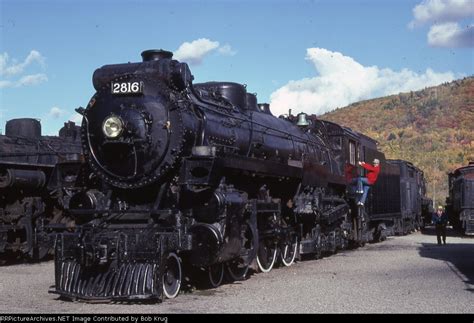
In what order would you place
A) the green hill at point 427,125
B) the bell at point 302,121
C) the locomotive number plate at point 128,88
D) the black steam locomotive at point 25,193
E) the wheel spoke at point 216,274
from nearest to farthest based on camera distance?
the locomotive number plate at point 128,88
the wheel spoke at point 216,274
the black steam locomotive at point 25,193
the bell at point 302,121
the green hill at point 427,125

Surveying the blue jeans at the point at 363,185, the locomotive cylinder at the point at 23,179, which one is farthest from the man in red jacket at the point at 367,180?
the locomotive cylinder at the point at 23,179

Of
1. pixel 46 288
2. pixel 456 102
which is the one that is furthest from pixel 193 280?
pixel 456 102

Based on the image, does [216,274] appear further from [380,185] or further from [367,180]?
[380,185]

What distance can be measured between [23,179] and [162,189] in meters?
7.14

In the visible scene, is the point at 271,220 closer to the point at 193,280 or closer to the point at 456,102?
the point at 193,280

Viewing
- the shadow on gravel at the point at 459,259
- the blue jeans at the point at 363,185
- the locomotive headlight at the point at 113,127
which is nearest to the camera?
the locomotive headlight at the point at 113,127

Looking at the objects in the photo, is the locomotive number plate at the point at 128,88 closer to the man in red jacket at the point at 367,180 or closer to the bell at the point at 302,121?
the bell at the point at 302,121

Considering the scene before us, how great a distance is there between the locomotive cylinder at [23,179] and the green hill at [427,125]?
46.6 meters

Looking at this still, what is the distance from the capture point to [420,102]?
8431 centimetres

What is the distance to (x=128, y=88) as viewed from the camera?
10539 mm

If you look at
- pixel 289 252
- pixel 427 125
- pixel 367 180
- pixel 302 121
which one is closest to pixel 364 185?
pixel 367 180

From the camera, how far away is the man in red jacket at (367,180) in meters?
19.5

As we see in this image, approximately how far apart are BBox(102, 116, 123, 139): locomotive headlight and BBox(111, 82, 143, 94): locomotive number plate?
55 cm

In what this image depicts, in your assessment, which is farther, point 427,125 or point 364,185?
point 427,125
